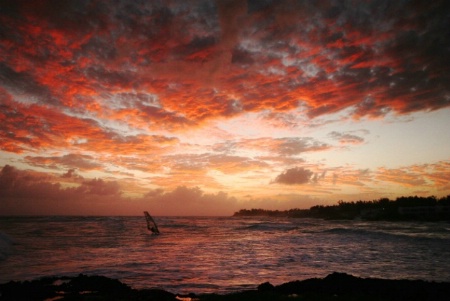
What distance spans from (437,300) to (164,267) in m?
13.8

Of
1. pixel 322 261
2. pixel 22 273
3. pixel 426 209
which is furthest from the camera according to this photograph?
pixel 426 209

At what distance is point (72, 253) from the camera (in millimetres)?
23422

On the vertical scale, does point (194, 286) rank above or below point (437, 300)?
below

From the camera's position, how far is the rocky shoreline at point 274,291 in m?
9.08

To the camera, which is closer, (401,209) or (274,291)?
(274,291)

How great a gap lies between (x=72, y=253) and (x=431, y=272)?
25.0m

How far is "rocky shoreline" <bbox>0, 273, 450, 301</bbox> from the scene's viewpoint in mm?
9078

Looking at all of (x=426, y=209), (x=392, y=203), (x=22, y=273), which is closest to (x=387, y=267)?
(x=22, y=273)

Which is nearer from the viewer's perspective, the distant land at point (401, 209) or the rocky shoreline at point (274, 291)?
the rocky shoreline at point (274, 291)

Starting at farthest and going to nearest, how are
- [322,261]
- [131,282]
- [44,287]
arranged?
[322,261], [131,282], [44,287]

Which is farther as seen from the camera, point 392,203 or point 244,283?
point 392,203

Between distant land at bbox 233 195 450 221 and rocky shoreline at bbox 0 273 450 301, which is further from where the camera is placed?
distant land at bbox 233 195 450 221

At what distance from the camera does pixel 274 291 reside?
10.4m

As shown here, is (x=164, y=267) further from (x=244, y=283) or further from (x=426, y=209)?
(x=426, y=209)
